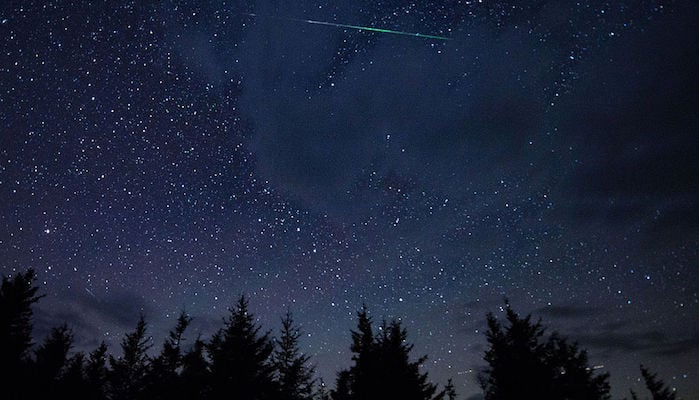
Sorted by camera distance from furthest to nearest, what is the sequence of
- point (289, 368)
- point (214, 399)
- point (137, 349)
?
point (137, 349)
point (289, 368)
point (214, 399)

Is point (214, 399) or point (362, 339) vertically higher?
point (362, 339)

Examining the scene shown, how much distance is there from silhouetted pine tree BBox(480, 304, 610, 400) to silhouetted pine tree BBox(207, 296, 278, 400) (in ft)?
29.1

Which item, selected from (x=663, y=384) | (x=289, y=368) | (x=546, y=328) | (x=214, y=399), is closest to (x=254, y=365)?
(x=214, y=399)

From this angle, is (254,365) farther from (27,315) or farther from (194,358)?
(27,315)

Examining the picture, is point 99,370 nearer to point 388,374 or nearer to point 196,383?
point 196,383

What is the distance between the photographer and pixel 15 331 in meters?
14.1

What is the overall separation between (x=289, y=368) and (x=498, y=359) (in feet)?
38.8

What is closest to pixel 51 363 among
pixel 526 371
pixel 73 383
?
pixel 73 383

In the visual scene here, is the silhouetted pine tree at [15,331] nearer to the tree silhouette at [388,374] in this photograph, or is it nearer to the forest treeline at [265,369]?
the forest treeline at [265,369]

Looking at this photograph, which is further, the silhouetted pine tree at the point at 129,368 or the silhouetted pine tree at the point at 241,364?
the silhouetted pine tree at the point at 129,368

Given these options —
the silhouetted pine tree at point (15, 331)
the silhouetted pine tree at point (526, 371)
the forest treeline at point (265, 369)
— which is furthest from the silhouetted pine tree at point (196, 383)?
the silhouetted pine tree at point (526, 371)

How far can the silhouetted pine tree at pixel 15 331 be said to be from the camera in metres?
12.9

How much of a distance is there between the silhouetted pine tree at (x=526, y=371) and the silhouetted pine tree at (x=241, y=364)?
29.1 feet

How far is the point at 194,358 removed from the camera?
48.2 feet
